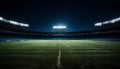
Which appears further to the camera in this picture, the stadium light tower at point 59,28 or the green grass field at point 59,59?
the stadium light tower at point 59,28

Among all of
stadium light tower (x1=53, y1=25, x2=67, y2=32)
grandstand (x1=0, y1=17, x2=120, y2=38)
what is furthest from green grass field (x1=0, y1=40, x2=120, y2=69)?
stadium light tower (x1=53, y1=25, x2=67, y2=32)

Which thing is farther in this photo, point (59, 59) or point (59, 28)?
point (59, 28)

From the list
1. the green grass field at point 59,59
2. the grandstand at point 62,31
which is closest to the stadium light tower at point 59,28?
the grandstand at point 62,31

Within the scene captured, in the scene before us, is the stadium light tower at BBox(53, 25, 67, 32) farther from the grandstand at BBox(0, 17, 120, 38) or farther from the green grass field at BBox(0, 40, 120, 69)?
the green grass field at BBox(0, 40, 120, 69)

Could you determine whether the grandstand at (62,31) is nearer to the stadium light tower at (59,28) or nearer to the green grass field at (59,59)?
the stadium light tower at (59,28)

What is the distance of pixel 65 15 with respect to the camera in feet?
158

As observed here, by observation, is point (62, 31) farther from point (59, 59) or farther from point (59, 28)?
point (59, 59)

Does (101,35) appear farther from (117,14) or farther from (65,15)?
(65,15)

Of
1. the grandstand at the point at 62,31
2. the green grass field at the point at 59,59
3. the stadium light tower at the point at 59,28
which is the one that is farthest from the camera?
the stadium light tower at the point at 59,28

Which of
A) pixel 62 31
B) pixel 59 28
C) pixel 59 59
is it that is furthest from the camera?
pixel 59 28

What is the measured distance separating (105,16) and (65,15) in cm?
1441

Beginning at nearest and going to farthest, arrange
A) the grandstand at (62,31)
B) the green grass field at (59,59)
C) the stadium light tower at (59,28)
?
1. the green grass field at (59,59)
2. the grandstand at (62,31)
3. the stadium light tower at (59,28)

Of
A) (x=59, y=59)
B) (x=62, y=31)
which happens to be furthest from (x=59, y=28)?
(x=59, y=59)

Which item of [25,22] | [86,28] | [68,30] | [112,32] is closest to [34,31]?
[25,22]
